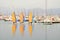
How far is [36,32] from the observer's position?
1.96 metres

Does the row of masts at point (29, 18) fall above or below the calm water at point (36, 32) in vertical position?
above

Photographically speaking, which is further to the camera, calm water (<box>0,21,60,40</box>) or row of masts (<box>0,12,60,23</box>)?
row of masts (<box>0,12,60,23</box>)

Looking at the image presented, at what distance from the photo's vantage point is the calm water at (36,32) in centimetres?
182

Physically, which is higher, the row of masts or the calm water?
the row of masts

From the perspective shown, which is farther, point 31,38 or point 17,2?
point 17,2

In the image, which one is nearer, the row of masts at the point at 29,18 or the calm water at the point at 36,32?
the calm water at the point at 36,32

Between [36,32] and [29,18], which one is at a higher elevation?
[29,18]

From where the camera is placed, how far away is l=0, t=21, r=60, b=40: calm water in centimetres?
182

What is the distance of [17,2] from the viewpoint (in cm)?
209

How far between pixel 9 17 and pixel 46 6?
1.68 ft

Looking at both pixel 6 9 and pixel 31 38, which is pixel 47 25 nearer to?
pixel 31 38

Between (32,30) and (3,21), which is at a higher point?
(3,21)

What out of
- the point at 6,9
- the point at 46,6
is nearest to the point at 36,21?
the point at 46,6

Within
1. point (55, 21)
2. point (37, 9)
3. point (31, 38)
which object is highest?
point (37, 9)
